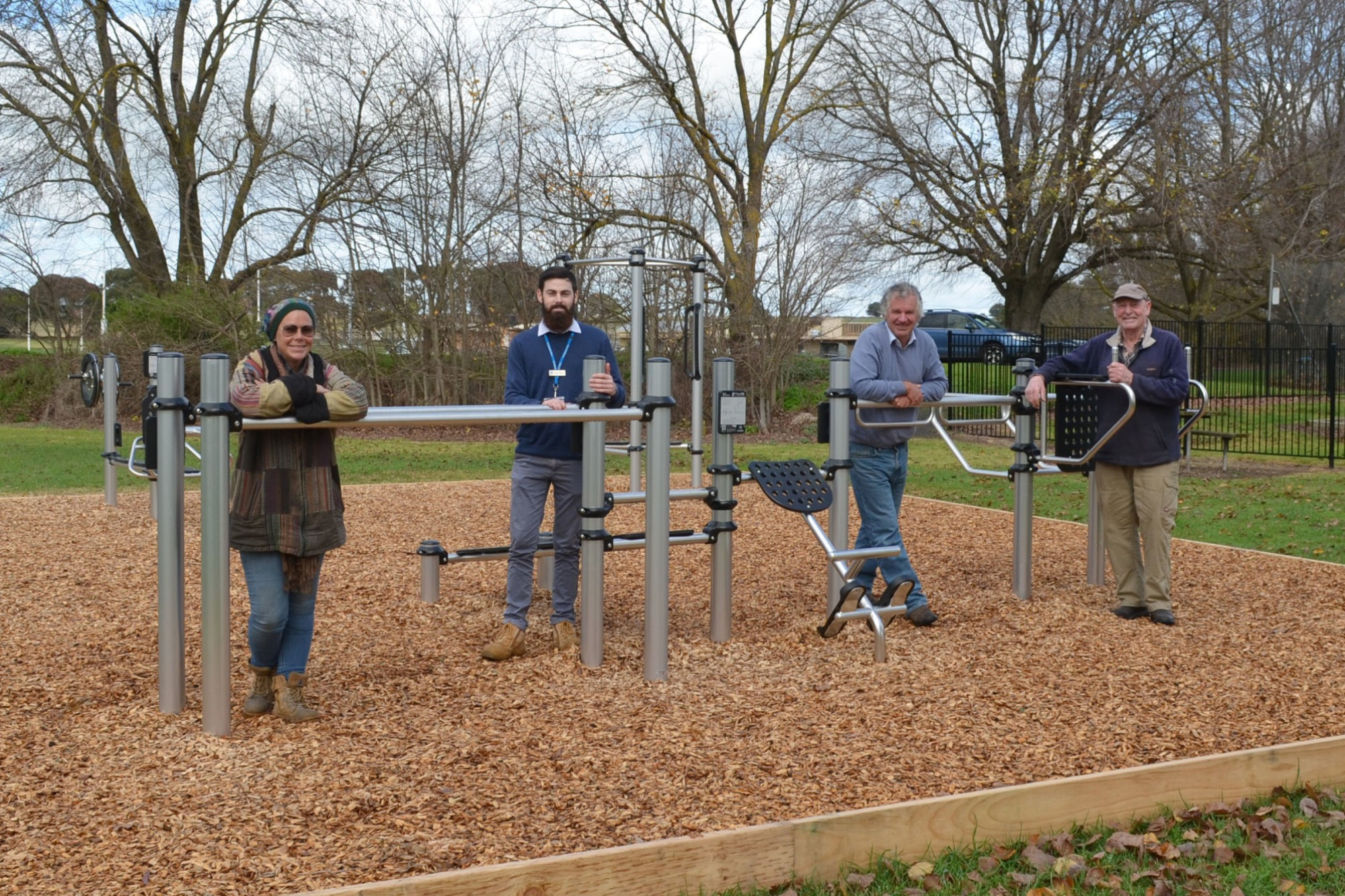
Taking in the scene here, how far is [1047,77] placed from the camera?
23.4 m

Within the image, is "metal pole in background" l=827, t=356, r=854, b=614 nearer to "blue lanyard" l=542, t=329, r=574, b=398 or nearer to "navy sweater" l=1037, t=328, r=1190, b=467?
"blue lanyard" l=542, t=329, r=574, b=398

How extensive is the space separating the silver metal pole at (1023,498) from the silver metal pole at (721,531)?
1.72 metres

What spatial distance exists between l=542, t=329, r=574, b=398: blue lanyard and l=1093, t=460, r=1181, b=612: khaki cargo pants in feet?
8.77

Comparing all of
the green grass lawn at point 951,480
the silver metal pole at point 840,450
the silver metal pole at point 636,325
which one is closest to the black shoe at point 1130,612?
the silver metal pole at point 840,450

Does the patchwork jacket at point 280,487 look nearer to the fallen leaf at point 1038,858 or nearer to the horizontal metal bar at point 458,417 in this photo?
the horizontal metal bar at point 458,417

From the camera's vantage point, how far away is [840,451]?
5.67 m

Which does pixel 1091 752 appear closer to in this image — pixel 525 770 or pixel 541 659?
pixel 525 770

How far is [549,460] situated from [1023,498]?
2.60 meters

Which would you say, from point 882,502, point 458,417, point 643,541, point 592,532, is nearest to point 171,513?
point 458,417

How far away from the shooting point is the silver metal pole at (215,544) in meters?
3.90

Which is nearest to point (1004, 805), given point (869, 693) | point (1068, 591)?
point (869, 693)

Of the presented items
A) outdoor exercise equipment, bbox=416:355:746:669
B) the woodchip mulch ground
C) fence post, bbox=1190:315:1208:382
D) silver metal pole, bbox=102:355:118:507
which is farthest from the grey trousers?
fence post, bbox=1190:315:1208:382

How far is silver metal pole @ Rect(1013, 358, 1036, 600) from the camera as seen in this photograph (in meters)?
6.40

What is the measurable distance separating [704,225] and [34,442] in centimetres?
1102
